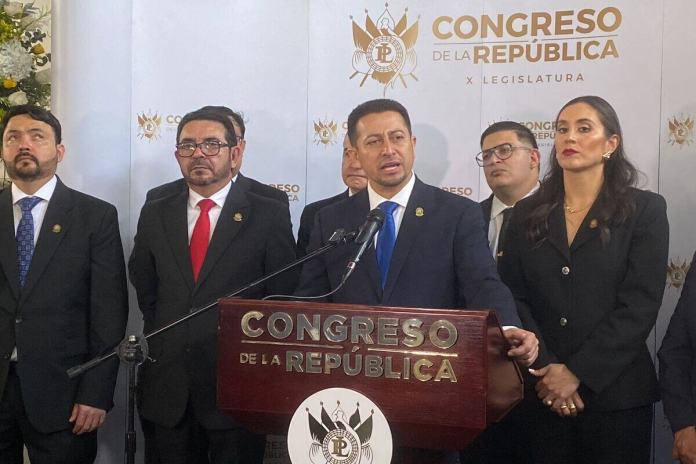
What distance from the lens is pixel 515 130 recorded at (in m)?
3.60

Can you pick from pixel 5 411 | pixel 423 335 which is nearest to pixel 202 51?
pixel 5 411

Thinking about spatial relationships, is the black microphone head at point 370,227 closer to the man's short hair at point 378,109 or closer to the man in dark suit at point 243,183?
the man's short hair at point 378,109

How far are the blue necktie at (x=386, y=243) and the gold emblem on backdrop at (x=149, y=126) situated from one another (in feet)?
6.93

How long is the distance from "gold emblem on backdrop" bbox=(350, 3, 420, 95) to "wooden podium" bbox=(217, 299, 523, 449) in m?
2.33

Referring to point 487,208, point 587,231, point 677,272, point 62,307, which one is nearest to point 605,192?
point 587,231

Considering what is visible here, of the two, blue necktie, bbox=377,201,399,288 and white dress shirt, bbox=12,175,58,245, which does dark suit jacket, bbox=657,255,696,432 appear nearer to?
blue necktie, bbox=377,201,399,288

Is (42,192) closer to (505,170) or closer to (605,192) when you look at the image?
(505,170)

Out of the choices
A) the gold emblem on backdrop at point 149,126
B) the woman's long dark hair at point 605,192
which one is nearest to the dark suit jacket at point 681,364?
the woman's long dark hair at point 605,192

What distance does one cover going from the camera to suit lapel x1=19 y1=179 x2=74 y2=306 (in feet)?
10.1

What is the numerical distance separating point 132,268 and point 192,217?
1.24ft

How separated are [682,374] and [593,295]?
41cm

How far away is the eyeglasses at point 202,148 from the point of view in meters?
3.13

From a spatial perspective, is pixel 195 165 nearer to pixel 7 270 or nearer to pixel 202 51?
pixel 7 270

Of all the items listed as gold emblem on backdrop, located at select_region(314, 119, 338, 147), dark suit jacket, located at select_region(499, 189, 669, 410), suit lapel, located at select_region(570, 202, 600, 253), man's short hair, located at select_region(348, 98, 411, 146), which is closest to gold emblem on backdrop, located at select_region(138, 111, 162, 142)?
gold emblem on backdrop, located at select_region(314, 119, 338, 147)
